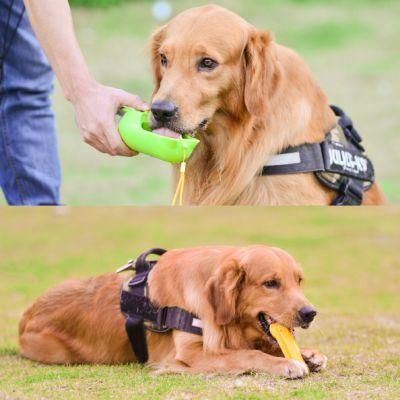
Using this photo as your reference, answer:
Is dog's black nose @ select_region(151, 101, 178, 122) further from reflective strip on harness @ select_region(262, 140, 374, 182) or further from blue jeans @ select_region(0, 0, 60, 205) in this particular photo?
blue jeans @ select_region(0, 0, 60, 205)

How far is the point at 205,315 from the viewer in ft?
17.5

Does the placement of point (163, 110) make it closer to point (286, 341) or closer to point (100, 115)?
point (100, 115)

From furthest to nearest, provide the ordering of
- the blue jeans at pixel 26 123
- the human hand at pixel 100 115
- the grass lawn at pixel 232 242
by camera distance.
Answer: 1. the blue jeans at pixel 26 123
2. the grass lawn at pixel 232 242
3. the human hand at pixel 100 115

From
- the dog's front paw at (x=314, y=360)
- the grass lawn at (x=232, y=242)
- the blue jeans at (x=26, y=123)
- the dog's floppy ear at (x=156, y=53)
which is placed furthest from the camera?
the blue jeans at (x=26, y=123)

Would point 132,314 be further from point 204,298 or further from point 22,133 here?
point 22,133

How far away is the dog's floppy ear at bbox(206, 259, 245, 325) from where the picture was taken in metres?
5.26

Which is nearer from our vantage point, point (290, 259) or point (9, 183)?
point (290, 259)

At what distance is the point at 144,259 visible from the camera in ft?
18.6

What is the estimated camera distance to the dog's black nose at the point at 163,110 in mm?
4957

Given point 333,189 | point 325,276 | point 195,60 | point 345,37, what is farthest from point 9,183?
point 345,37

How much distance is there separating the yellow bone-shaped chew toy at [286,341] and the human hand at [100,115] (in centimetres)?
119

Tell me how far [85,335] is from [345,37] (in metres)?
11.0

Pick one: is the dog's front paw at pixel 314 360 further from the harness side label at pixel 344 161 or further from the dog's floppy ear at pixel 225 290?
the harness side label at pixel 344 161

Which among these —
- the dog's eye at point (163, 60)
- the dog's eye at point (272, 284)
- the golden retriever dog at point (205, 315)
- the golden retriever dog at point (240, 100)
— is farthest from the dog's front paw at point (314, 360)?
the dog's eye at point (163, 60)
